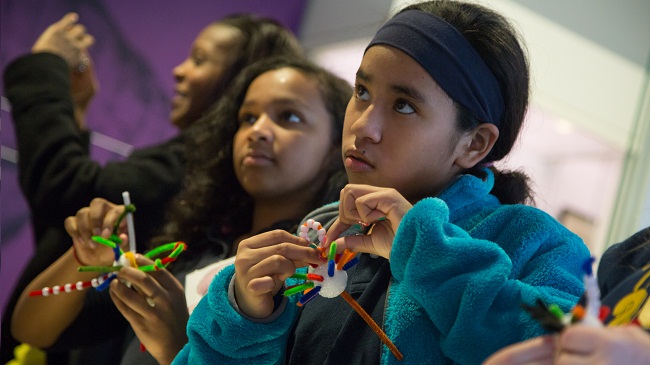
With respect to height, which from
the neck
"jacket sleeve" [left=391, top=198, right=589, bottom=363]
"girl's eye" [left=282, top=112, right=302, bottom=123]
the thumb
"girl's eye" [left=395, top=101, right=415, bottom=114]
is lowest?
the neck

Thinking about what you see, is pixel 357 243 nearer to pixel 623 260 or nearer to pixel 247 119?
pixel 623 260

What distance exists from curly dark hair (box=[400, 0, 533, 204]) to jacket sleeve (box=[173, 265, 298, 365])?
347 millimetres

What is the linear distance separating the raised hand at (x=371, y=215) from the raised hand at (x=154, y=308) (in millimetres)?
385

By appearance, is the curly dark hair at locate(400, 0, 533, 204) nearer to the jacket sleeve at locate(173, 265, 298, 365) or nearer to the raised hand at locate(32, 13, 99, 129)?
the jacket sleeve at locate(173, 265, 298, 365)

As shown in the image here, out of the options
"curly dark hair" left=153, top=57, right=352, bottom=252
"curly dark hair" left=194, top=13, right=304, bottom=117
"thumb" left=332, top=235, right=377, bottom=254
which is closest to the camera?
"thumb" left=332, top=235, right=377, bottom=254

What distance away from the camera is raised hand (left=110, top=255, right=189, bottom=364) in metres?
1.20

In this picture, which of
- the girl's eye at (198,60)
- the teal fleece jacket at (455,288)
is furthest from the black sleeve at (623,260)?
the girl's eye at (198,60)

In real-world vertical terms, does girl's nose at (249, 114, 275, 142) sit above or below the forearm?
above

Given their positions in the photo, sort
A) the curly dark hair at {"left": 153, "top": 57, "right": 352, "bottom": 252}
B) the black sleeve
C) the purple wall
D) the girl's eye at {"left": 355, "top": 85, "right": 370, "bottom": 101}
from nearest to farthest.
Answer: the black sleeve, the girl's eye at {"left": 355, "top": 85, "right": 370, "bottom": 101}, the curly dark hair at {"left": 153, "top": 57, "right": 352, "bottom": 252}, the purple wall

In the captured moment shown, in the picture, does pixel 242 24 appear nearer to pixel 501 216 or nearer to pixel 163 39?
pixel 163 39

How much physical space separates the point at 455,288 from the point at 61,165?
1093mm

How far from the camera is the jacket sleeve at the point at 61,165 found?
1.65 metres

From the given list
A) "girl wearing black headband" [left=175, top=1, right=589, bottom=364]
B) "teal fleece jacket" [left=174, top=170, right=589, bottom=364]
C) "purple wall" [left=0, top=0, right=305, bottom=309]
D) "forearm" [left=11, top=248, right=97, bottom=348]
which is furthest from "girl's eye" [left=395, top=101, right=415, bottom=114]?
"purple wall" [left=0, top=0, right=305, bottom=309]

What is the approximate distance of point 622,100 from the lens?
193 cm
